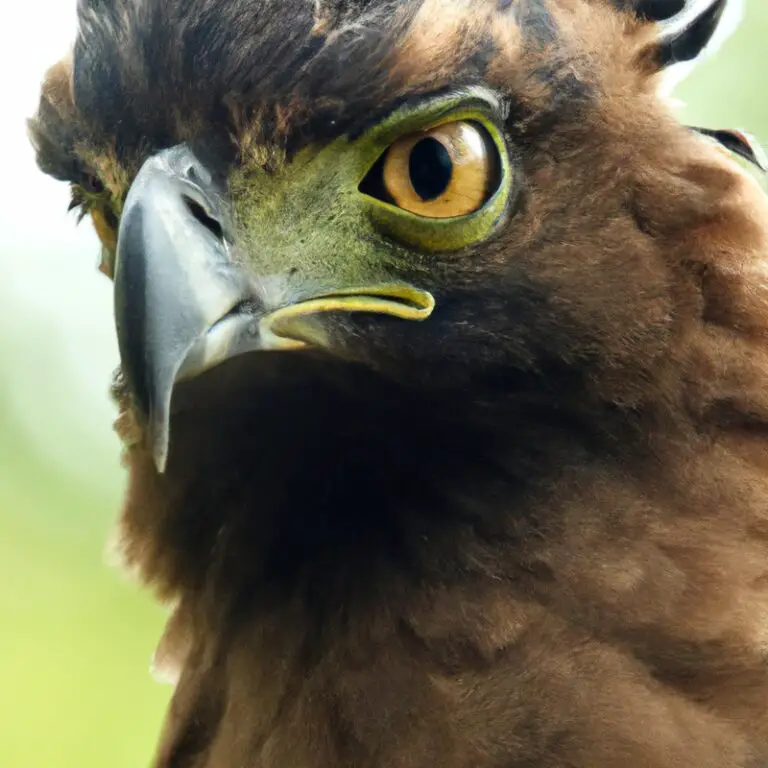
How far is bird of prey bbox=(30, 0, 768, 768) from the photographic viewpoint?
1.18 metres

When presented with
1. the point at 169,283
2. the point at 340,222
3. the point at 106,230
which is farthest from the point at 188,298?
the point at 106,230

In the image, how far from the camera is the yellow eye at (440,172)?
1.20 m

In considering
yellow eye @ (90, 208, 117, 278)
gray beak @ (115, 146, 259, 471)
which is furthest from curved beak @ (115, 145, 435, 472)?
yellow eye @ (90, 208, 117, 278)

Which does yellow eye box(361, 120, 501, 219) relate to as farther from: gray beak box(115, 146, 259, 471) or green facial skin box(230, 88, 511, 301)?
gray beak box(115, 146, 259, 471)

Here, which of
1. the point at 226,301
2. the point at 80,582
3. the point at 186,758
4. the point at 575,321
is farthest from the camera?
the point at 80,582

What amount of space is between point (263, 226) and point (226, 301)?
0.12 metres

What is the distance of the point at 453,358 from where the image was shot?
4.09 ft

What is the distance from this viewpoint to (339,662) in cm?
134

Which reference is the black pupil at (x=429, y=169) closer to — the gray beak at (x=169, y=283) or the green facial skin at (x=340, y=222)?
the green facial skin at (x=340, y=222)

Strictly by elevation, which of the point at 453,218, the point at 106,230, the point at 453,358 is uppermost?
the point at 106,230

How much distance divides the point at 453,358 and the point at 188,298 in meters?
0.30

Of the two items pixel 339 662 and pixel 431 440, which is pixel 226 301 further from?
pixel 339 662

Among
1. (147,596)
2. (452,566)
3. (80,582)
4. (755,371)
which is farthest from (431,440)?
(80,582)

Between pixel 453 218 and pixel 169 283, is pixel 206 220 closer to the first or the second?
pixel 169 283
